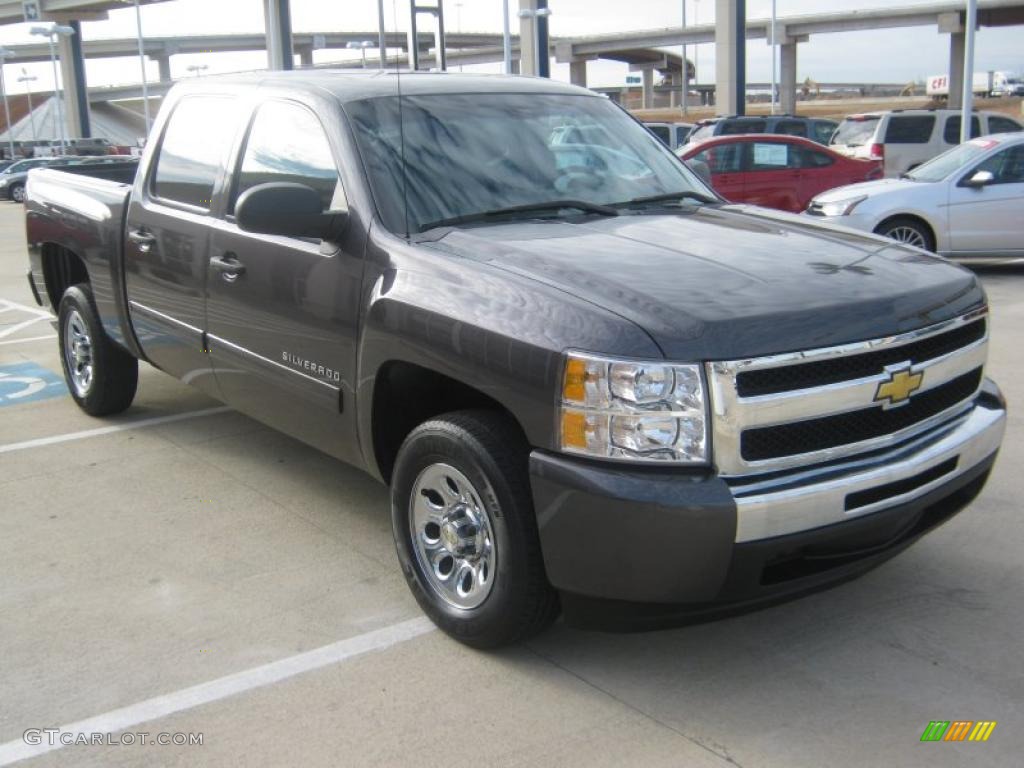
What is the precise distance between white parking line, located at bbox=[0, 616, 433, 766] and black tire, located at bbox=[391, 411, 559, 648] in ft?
0.68

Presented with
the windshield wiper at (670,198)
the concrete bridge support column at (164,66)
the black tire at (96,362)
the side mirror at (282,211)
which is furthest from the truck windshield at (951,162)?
the concrete bridge support column at (164,66)

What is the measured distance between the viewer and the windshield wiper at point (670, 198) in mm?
4594

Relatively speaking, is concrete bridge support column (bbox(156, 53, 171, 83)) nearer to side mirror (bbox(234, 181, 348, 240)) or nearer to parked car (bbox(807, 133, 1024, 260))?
parked car (bbox(807, 133, 1024, 260))

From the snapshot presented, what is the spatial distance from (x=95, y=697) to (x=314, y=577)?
1.03 metres

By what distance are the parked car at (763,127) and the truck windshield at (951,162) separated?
1121 centimetres

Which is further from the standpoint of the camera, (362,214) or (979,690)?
(362,214)

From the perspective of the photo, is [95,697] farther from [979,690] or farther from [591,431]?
[979,690]

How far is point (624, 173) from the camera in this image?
478cm

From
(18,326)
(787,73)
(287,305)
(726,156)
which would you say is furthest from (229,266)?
(787,73)

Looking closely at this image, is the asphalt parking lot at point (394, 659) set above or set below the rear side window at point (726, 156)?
below

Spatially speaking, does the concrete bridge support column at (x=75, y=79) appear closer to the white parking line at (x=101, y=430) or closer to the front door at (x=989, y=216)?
the front door at (x=989, y=216)

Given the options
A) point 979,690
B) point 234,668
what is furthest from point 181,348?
point 979,690

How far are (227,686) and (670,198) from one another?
2.62 m

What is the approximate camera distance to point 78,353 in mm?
6715
